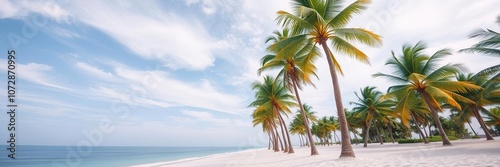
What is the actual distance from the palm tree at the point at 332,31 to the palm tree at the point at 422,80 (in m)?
7.12

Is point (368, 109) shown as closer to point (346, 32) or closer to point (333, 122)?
point (346, 32)

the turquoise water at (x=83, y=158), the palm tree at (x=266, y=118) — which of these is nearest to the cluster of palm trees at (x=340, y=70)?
the palm tree at (x=266, y=118)

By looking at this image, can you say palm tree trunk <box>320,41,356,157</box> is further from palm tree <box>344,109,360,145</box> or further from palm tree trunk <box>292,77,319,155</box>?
palm tree <box>344,109,360,145</box>

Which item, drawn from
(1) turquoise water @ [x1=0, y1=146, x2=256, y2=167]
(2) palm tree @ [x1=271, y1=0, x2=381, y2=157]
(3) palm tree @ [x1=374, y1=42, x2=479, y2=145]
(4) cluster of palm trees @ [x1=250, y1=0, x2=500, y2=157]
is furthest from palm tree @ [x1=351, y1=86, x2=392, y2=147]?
(1) turquoise water @ [x1=0, y1=146, x2=256, y2=167]

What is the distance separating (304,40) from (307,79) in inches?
139

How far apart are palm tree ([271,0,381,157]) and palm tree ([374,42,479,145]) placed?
7118 mm

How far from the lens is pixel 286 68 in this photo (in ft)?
50.7

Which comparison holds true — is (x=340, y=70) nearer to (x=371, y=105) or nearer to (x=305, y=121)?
(x=305, y=121)

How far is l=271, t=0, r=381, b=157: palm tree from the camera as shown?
10242 millimetres

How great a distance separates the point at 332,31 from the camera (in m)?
11.2

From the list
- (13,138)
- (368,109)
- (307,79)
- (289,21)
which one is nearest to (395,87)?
(307,79)

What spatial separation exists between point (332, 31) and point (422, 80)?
930cm

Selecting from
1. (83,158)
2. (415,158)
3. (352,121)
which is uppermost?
(352,121)

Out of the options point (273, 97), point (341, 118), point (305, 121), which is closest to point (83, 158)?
point (273, 97)
